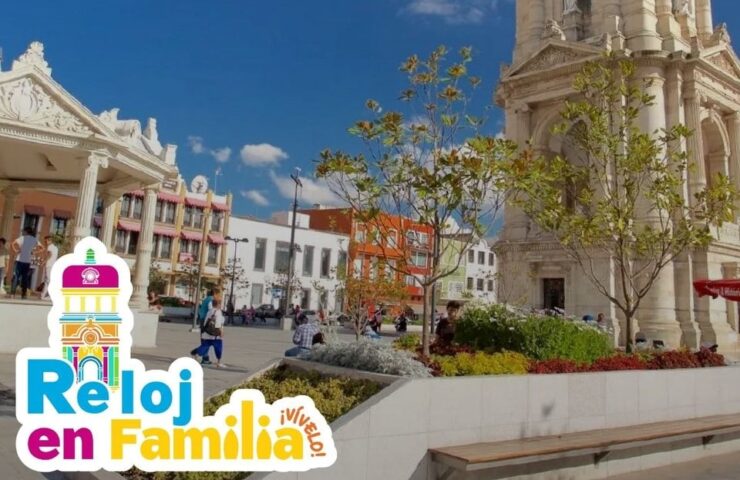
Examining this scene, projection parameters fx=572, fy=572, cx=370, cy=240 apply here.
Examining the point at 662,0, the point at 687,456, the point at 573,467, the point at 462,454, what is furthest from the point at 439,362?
the point at 662,0

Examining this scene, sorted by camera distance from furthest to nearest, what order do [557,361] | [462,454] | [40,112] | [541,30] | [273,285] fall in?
[273,285] < [541,30] < [40,112] < [557,361] < [462,454]

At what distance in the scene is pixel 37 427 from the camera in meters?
6.03

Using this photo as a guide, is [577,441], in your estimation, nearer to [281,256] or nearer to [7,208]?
[7,208]

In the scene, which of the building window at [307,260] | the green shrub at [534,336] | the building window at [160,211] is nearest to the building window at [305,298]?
the building window at [307,260]

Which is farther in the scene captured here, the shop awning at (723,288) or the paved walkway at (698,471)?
the shop awning at (723,288)

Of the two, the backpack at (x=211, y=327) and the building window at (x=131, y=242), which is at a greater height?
the building window at (x=131, y=242)

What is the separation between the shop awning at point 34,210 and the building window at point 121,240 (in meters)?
7.07

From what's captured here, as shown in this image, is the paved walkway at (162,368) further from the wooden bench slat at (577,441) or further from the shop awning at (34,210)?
the shop awning at (34,210)

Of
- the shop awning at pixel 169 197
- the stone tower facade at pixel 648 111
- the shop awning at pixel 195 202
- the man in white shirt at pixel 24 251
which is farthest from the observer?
the shop awning at pixel 195 202

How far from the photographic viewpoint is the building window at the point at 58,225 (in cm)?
4766

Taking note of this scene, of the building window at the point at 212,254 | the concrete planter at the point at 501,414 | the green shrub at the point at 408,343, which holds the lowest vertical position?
the concrete planter at the point at 501,414

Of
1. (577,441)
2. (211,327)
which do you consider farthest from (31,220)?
(577,441)

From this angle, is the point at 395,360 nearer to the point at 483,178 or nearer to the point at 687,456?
the point at 483,178

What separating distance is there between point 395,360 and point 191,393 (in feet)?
7.56
